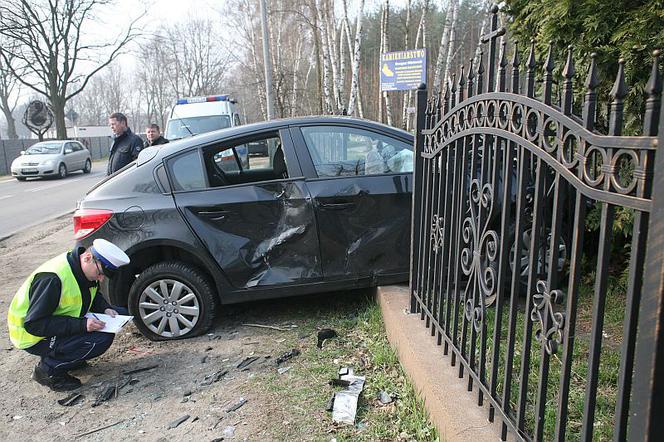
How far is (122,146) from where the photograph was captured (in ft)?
23.3

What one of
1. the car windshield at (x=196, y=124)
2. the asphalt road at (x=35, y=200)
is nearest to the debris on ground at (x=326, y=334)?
the asphalt road at (x=35, y=200)

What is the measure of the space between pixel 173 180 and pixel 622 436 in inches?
139

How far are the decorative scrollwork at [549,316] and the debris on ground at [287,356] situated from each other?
2242mm

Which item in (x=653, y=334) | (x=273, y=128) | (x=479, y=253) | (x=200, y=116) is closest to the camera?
(x=653, y=334)

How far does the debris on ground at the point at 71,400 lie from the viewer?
10.8 feet

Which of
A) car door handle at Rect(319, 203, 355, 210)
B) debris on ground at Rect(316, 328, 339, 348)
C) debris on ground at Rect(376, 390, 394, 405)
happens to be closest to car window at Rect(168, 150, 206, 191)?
car door handle at Rect(319, 203, 355, 210)

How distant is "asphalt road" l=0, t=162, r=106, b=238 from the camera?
10.7m

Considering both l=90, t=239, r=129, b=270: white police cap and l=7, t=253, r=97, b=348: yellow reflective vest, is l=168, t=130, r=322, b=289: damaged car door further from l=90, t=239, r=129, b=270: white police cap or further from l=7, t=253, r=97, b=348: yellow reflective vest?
l=7, t=253, r=97, b=348: yellow reflective vest

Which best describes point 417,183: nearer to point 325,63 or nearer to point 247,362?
point 247,362

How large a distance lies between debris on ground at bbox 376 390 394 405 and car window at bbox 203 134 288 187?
2020mm

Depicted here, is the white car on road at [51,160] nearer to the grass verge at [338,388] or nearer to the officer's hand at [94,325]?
the officer's hand at [94,325]

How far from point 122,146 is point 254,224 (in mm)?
4095

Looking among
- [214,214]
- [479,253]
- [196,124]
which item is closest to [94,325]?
[214,214]

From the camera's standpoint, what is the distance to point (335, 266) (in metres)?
4.05
